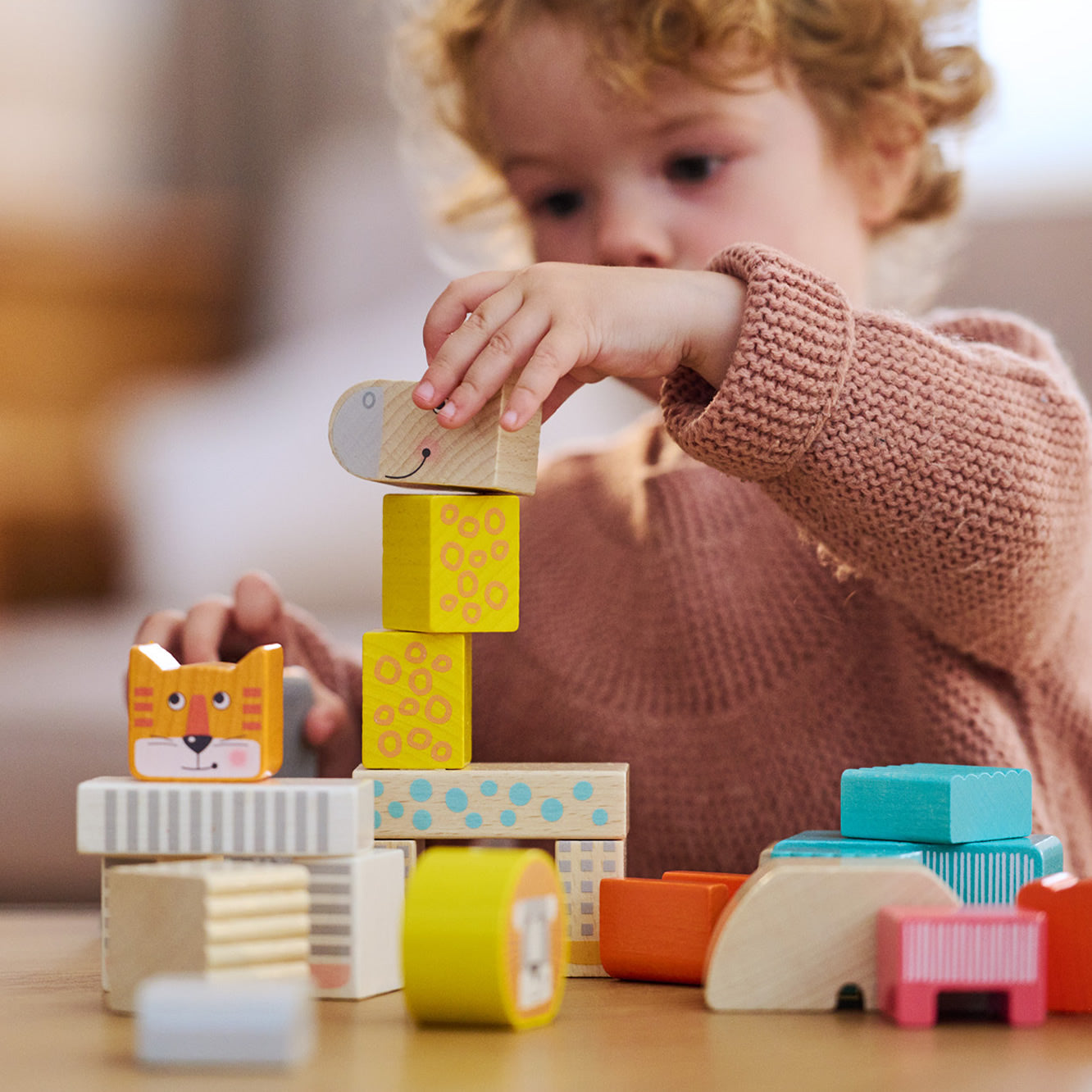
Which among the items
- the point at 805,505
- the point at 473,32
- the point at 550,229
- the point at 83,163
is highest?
the point at 83,163

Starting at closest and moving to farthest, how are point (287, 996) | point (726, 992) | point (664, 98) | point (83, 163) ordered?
point (287, 996) → point (726, 992) → point (664, 98) → point (83, 163)

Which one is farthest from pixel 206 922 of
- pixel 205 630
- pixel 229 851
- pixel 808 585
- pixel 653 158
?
pixel 653 158

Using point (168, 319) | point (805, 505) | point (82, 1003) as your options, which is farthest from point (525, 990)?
point (168, 319)

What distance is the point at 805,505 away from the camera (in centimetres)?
68

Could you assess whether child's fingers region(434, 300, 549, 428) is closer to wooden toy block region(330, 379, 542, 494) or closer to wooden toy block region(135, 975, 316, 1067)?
wooden toy block region(330, 379, 542, 494)

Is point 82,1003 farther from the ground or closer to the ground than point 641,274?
closer to the ground

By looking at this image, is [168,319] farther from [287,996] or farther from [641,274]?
[287,996]

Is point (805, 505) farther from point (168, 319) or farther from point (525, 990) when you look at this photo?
point (168, 319)

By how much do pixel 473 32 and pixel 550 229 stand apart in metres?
0.18

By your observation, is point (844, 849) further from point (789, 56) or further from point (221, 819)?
point (789, 56)

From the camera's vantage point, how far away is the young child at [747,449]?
645 mm

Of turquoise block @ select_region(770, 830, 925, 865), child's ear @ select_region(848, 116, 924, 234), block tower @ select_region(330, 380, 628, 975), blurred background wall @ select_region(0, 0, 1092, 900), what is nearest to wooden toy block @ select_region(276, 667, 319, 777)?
block tower @ select_region(330, 380, 628, 975)

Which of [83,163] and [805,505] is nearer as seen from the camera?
[805,505]

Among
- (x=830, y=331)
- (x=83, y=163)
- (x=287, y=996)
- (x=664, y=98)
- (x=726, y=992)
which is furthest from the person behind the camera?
(x=83, y=163)
